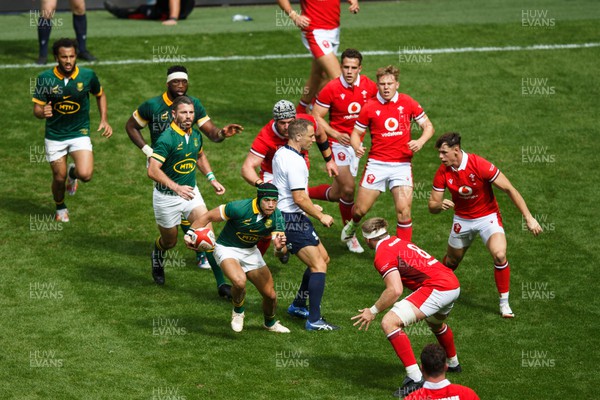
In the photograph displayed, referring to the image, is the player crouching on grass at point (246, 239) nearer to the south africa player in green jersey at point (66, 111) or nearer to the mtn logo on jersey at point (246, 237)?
the mtn logo on jersey at point (246, 237)

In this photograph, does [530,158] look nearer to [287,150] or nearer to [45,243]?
[287,150]

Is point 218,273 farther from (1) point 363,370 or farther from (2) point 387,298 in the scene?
(2) point 387,298

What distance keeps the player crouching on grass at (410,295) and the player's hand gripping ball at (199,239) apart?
6.06 feet

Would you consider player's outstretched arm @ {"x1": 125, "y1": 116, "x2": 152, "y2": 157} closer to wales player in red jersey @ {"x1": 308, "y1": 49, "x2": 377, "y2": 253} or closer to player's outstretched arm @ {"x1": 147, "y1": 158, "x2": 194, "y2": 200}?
player's outstretched arm @ {"x1": 147, "y1": 158, "x2": 194, "y2": 200}

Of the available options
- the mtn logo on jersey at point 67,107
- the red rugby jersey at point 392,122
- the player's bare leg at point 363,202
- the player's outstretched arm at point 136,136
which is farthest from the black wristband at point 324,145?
the mtn logo on jersey at point 67,107

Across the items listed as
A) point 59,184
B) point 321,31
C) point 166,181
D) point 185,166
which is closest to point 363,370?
point 166,181

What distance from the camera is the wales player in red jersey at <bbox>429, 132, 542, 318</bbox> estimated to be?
Answer: 11.9m

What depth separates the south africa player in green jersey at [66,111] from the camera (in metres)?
14.3

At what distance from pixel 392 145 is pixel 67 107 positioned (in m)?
4.91

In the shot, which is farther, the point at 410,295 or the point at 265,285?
the point at 265,285

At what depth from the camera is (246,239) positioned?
1116 centimetres

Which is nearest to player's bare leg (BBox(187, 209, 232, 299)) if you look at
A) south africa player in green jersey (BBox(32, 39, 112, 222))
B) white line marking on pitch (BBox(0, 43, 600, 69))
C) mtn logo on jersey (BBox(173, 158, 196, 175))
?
→ mtn logo on jersey (BBox(173, 158, 196, 175))

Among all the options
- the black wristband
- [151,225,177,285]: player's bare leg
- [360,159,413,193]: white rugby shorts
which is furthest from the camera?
[360,159,413,193]: white rugby shorts

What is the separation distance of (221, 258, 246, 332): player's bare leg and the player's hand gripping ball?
13.4 inches
